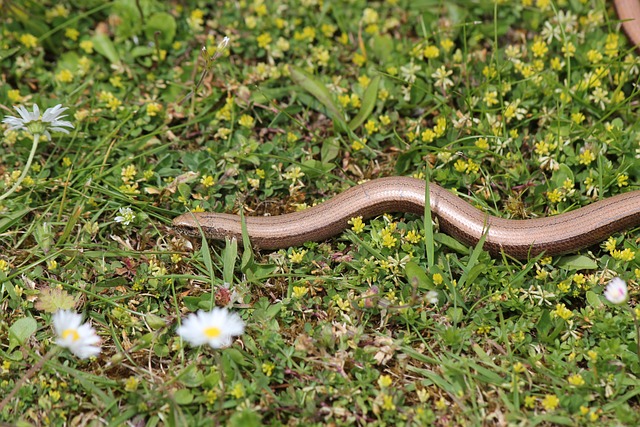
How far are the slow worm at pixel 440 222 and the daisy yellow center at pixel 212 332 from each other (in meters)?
1.01

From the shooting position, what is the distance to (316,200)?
4.09 meters

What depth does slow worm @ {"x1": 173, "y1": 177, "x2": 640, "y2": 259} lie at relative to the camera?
3.62m

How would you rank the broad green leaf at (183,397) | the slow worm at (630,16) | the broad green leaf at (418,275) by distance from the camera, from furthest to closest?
the slow worm at (630,16), the broad green leaf at (418,275), the broad green leaf at (183,397)

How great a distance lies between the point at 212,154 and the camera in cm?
423

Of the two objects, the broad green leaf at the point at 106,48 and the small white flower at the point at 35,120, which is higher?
the broad green leaf at the point at 106,48

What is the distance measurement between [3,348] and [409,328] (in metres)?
2.26

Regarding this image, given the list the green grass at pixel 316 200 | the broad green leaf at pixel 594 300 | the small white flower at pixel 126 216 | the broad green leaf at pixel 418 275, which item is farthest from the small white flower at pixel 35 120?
the broad green leaf at pixel 594 300

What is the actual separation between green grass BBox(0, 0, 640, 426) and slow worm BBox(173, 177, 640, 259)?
0.10m

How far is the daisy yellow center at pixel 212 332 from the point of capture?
9.43 feet

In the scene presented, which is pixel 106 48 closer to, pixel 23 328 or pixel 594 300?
pixel 23 328

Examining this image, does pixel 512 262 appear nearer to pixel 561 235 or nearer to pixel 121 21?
pixel 561 235

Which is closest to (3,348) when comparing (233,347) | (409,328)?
(233,347)

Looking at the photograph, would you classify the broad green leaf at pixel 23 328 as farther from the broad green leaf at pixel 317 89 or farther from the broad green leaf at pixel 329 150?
the broad green leaf at pixel 317 89

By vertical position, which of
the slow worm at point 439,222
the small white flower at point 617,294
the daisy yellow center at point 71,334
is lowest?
the daisy yellow center at point 71,334
